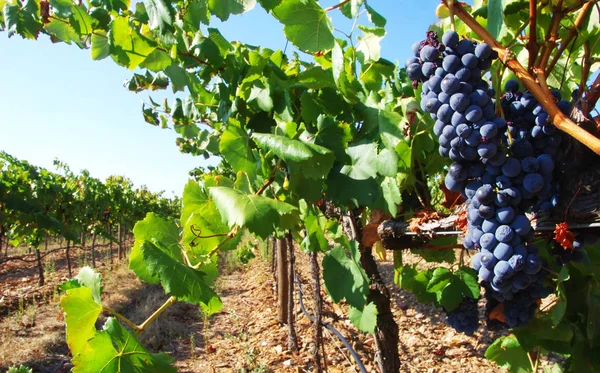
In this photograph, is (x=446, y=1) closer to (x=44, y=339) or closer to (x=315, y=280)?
(x=315, y=280)

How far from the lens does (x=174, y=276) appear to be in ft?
3.84

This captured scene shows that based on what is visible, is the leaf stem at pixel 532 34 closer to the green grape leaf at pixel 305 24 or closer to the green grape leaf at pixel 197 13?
the green grape leaf at pixel 305 24

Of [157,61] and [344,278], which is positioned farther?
[157,61]

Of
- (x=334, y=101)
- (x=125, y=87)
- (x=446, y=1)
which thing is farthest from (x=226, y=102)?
(x=125, y=87)

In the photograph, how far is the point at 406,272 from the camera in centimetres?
192

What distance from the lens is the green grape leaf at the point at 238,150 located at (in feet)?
4.66

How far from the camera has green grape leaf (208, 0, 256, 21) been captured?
1.26 meters

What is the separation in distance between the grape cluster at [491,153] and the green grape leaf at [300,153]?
34 cm

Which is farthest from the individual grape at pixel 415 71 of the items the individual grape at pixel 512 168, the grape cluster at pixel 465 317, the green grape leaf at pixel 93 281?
the green grape leaf at pixel 93 281

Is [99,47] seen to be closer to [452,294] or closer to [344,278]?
[344,278]

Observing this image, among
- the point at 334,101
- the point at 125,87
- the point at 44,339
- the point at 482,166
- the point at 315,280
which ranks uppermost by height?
the point at 125,87

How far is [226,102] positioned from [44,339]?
6.17 meters

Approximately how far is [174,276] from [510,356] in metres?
1.46

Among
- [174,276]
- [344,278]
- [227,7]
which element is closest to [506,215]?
[344,278]
